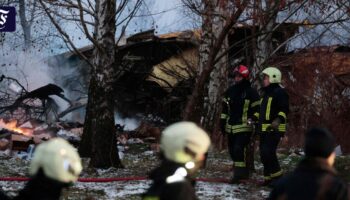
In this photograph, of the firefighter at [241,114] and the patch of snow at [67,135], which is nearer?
the firefighter at [241,114]

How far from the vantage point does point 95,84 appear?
34.7 feet

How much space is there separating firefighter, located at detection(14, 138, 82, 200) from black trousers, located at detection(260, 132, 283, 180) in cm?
513

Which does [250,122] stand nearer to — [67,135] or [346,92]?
[67,135]

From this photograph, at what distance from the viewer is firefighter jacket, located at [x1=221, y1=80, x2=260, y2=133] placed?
873 centimetres

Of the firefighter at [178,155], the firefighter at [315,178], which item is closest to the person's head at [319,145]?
the firefighter at [315,178]

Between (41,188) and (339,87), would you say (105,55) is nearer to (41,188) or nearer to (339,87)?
(41,188)

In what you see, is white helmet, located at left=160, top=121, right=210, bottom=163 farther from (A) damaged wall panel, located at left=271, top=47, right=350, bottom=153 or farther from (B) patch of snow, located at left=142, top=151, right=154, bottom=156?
(A) damaged wall panel, located at left=271, top=47, right=350, bottom=153

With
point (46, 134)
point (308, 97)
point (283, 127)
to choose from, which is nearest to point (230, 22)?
point (283, 127)

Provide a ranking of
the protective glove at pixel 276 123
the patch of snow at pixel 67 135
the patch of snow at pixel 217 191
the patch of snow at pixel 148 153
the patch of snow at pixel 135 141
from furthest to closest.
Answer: the patch of snow at pixel 135 141
the patch of snow at pixel 67 135
the patch of snow at pixel 148 153
the protective glove at pixel 276 123
the patch of snow at pixel 217 191

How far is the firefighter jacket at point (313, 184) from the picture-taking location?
375 cm

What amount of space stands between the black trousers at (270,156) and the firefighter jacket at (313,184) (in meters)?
4.54

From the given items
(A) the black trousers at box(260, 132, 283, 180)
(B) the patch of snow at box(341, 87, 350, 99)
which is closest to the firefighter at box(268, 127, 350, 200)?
(A) the black trousers at box(260, 132, 283, 180)

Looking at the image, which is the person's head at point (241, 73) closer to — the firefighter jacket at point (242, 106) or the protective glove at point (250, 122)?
the firefighter jacket at point (242, 106)

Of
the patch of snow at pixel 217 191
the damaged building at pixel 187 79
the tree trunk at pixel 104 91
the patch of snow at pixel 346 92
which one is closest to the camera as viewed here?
the patch of snow at pixel 217 191
